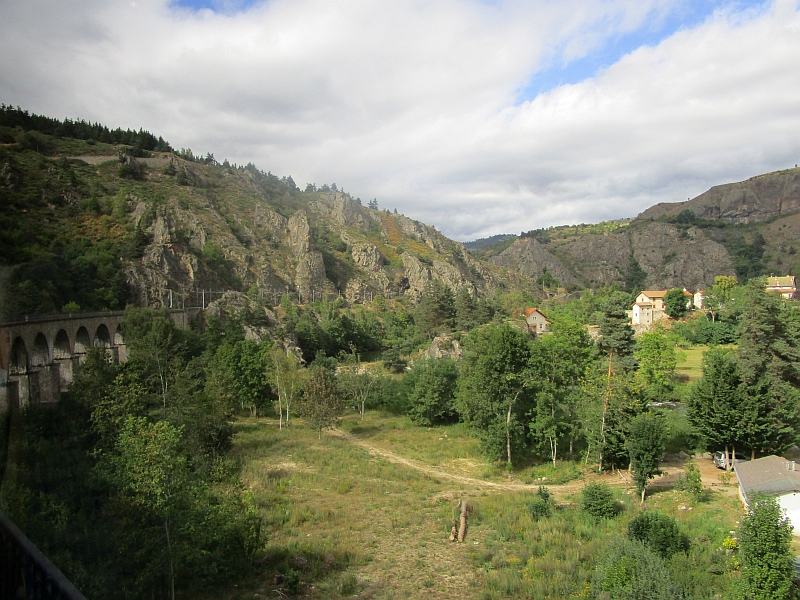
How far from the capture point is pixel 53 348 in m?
23.0

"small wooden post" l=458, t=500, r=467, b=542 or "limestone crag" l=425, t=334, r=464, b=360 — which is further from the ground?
"limestone crag" l=425, t=334, r=464, b=360

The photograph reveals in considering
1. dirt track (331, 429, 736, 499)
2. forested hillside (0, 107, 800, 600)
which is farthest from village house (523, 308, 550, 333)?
dirt track (331, 429, 736, 499)

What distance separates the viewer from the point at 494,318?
58250mm

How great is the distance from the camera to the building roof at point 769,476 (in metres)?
14.1

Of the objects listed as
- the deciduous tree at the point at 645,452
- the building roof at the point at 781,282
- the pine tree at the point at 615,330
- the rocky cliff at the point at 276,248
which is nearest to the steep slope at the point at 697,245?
the rocky cliff at the point at 276,248

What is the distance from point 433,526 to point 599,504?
550 centimetres

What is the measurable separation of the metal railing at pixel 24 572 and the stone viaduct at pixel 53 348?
5.72 feet

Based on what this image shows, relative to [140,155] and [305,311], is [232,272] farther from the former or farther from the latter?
[140,155]

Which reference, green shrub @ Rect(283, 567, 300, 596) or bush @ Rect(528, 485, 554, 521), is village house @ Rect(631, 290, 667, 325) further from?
green shrub @ Rect(283, 567, 300, 596)

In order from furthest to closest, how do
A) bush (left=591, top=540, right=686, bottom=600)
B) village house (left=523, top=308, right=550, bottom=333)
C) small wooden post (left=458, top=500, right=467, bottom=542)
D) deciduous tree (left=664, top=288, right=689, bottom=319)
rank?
1. deciduous tree (left=664, top=288, right=689, bottom=319)
2. village house (left=523, top=308, right=550, bottom=333)
3. small wooden post (left=458, top=500, right=467, bottom=542)
4. bush (left=591, top=540, right=686, bottom=600)

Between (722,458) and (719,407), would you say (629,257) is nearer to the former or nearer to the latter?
(722,458)

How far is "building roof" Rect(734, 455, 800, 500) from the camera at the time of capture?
1414 cm

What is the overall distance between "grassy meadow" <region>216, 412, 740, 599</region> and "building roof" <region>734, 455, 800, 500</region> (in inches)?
38.2

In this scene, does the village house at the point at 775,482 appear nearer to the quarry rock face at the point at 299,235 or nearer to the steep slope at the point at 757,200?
the quarry rock face at the point at 299,235
